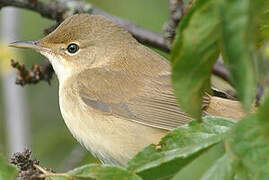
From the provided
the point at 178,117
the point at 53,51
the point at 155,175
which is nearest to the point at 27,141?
the point at 53,51

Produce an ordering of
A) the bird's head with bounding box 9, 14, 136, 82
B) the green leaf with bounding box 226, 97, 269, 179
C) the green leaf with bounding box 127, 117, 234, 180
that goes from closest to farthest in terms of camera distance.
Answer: the green leaf with bounding box 226, 97, 269, 179
the green leaf with bounding box 127, 117, 234, 180
the bird's head with bounding box 9, 14, 136, 82

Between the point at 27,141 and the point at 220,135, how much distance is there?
3.67 metres

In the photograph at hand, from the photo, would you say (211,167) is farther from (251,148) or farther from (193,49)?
(193,49)

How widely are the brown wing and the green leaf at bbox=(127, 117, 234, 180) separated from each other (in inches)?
54.5

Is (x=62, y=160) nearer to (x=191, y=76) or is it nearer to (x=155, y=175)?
(x=155, y=175)

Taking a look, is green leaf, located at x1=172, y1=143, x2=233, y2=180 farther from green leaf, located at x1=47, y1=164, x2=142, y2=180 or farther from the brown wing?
the brown wing

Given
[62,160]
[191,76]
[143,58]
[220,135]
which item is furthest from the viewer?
[62,160]

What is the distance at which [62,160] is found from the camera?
565cm

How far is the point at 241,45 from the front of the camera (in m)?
1.21

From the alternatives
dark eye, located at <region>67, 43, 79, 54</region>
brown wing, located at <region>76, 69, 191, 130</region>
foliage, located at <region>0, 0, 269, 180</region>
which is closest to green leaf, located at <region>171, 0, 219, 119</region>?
foliage, located at <region>0, 0, 269, 180</region>

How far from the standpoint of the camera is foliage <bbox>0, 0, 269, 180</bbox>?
123 centimetres

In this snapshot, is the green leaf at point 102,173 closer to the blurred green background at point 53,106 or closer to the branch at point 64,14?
the branch at point 64,14

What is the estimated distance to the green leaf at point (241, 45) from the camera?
3.99 ft

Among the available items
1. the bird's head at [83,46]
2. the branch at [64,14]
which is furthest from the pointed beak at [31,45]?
the branch at [64,14]
